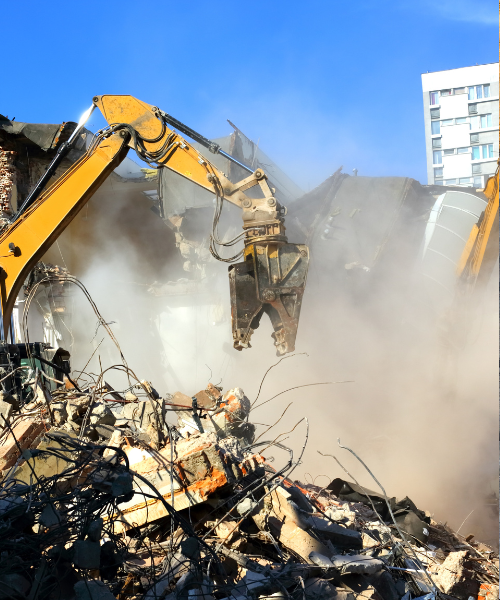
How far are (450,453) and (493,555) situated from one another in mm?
6040

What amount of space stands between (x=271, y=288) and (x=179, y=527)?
261cm

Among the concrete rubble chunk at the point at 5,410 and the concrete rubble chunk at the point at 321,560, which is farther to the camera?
the concrete rubble chunk at the point at 5,410

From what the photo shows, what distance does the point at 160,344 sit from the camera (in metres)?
19.0

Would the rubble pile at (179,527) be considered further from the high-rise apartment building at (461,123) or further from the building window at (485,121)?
the building window at (485,121)

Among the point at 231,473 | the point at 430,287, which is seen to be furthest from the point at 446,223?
the point at 231,473

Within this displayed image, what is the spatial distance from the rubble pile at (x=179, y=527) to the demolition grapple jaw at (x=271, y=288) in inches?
46.5

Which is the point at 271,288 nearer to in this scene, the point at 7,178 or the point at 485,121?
the point at 7,178

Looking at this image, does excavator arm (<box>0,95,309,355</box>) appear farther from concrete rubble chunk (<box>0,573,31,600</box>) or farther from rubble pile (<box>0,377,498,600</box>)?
concrete rubble chunk (<box>0,573,31,600</box>)

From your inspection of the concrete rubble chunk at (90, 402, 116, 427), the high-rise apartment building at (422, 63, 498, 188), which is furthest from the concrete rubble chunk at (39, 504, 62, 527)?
the high-rise apartment building at (422, 63, 498, 188)

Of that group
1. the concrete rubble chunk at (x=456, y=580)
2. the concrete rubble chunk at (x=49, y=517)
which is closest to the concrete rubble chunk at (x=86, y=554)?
the concrete rubble chunk at (x=49, y=517)

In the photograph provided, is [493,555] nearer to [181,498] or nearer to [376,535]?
[376,535]

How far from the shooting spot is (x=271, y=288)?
5555 millimetres

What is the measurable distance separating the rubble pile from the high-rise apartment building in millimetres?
41241

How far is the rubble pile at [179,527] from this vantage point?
2.59 meters
